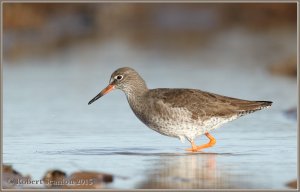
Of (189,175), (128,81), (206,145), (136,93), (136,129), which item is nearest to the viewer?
(189,175)

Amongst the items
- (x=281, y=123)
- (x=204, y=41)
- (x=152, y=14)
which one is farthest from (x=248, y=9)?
(x=281, y=123)

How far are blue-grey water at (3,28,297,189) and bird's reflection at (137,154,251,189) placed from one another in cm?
1

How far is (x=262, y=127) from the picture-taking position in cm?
1327

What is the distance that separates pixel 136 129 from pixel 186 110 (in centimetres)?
192

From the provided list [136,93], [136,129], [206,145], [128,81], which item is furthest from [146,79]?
[206,145]

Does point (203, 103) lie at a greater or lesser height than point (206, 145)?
greater

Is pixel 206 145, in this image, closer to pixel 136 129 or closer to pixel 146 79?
pixel 136 129

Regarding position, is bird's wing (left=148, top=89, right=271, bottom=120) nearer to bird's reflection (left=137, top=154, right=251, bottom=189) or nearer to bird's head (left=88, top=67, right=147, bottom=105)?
bird's head (left=88, top=67, right=147, bottom=105)

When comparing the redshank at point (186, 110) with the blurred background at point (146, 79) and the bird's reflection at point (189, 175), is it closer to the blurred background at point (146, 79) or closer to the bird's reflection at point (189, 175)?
the blurred background at point (146, 79)

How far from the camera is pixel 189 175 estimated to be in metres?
9.43

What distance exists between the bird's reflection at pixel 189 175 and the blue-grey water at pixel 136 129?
0.04 ft

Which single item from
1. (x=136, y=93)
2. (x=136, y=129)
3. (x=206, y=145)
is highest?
(x=136, y=93)

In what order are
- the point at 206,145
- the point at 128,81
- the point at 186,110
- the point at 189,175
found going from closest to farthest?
the point at 189,175 < the point at 186,110 < the point at 206,145 < the point at 128,81

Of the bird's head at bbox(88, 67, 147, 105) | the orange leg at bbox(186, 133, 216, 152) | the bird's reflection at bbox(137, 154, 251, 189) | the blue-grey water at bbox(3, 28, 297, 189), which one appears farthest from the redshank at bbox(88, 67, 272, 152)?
the bird's reflection at bbox(137, 154, 251, 189)
